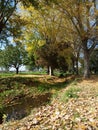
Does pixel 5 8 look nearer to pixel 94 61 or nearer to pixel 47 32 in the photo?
pixel 47 32

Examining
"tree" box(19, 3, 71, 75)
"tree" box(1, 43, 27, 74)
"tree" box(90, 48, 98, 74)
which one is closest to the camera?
"tree" box(19, 3, 71, 75)

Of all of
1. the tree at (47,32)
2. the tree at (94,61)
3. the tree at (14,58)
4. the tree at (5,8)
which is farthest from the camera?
the tree at (14,58)

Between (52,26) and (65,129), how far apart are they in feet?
73.0

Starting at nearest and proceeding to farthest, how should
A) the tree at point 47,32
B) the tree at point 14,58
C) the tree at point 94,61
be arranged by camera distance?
the tree at point 47,32 → the tree at point 94,61 → the tree at point 14,58

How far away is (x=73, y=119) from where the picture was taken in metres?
5.87

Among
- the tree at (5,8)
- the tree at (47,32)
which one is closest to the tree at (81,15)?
the tree at (47,32)

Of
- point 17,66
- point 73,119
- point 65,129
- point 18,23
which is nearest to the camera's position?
point 65,129

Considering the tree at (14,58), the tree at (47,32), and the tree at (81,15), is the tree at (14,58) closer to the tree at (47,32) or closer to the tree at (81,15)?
the tree at (47,32)

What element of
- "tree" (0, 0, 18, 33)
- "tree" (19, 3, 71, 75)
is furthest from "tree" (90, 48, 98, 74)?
"tree" (0, 0, 18, 33)

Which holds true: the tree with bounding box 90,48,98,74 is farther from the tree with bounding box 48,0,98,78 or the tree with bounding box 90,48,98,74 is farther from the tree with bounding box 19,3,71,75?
the tree with bounding box 48,0,98,78

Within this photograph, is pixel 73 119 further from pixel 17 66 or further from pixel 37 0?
pixel 17 66

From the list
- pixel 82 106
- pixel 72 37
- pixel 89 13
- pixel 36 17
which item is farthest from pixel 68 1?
pixel 82 106

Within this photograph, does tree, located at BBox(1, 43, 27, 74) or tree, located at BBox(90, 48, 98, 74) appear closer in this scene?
tree, located at BBox(90, 48, 98, 74)

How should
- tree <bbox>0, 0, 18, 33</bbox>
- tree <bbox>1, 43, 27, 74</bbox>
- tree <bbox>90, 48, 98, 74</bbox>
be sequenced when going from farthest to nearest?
tree <bbox>1, 43, 27, 74</bbox>
tree <bbox>90, 48, 98, 74</bbox>
tree <bbox>0, 0, 18, 33</bbox>
